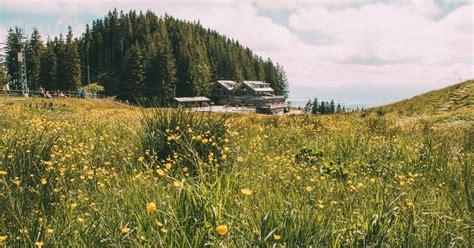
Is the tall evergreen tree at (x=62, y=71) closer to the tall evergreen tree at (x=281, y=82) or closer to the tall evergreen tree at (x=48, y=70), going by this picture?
the tall evergreen tree at (x=48, y=70)

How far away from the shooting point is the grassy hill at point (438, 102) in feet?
89.4

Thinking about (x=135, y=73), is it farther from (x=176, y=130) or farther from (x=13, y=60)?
(x=176, y=130)

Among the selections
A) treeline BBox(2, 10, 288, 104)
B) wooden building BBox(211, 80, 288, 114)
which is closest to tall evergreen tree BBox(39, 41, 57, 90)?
treeline BBox(2, 10, 288, 104)

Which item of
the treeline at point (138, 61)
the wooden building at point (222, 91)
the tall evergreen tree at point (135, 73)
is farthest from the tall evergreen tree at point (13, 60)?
the wooden building at point (222, 91)

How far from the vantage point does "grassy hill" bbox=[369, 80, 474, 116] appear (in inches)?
1073

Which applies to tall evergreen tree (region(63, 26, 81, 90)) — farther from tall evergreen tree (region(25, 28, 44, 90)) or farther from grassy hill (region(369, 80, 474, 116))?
grassy hill (region(369, 80, 474, 116))

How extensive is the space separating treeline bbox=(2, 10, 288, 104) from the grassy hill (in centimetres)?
3544

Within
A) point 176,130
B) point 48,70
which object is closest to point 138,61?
point 48,70

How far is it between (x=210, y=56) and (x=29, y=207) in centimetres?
14088

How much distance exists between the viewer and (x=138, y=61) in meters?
91.9

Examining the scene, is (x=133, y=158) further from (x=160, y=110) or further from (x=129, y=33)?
(x=129, y=33)

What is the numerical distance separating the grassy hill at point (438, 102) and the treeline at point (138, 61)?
35.4 metres

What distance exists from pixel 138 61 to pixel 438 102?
253ft

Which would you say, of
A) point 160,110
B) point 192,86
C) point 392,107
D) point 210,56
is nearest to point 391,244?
point 160,110
